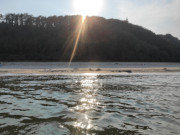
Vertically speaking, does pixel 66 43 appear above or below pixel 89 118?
above

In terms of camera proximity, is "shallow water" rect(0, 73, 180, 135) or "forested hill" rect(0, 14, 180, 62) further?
"forested hill" rect(0, 14, 180, 62)

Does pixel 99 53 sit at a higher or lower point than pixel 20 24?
lower

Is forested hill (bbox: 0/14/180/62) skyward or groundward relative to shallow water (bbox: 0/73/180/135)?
skyward

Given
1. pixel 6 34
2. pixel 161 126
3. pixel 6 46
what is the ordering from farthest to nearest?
pixel 6 34 < pixel 6 46 < pixel 161 126

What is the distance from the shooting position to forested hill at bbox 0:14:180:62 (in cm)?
6892

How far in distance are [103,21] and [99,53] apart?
57.1 meters

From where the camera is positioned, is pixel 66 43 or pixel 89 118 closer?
pixel 89 118

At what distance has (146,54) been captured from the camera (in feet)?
262

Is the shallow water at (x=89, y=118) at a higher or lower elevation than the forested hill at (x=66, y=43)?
lower

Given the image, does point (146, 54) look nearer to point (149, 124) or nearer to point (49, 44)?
point (49, 44)

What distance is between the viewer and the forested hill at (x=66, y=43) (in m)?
68.9

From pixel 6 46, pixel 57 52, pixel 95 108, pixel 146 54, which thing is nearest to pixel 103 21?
pixel 146 54

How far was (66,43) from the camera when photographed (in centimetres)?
7825

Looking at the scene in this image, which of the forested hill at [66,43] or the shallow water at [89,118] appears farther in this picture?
the forested hill at [66,43]
